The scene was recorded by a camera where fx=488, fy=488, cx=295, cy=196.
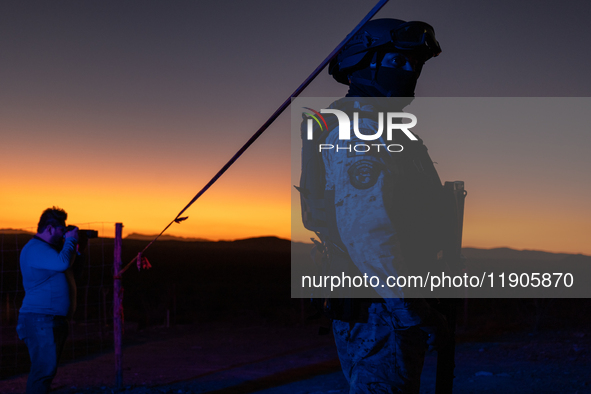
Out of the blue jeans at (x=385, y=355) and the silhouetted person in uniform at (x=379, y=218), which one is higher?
the silhouetted person in uniform at (x=379, y=218)

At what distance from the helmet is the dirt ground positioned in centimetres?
469

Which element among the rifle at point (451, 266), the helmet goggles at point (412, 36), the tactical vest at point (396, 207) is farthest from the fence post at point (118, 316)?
the helmet goggles at point (412, 36)

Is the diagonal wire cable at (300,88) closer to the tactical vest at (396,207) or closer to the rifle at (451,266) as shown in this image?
the tactical vest at (396,207)

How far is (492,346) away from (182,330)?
7.16 m

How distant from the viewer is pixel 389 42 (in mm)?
2059

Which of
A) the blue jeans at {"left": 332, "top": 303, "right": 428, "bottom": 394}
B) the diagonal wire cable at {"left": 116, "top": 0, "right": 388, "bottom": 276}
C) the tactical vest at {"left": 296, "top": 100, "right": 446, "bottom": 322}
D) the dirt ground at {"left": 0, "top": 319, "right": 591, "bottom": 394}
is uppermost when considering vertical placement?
the diagonal wire cable at {"left": 116, "top": 0, "right": 388, "bottom": 276}

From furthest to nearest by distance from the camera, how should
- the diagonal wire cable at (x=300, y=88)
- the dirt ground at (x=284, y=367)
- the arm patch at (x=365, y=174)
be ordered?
the dirt ground at (x=284, y=367) → the arm patch at (x=365, y=174) → the diagonal wire cable at (x=300, y=88)

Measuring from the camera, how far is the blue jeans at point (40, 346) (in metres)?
3.88

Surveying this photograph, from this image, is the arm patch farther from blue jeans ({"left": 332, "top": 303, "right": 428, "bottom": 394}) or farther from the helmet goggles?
the helmet goggles

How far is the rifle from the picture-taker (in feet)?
7.07

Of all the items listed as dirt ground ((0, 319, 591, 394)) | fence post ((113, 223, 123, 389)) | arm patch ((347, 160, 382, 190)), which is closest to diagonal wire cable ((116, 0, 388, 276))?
arm patch ((347, 160, 382, 190))

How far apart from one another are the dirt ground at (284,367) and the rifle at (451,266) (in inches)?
150

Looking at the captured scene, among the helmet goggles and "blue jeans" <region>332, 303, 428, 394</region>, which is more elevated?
the helmet goggles

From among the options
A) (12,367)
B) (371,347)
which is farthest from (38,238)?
(12,367)
